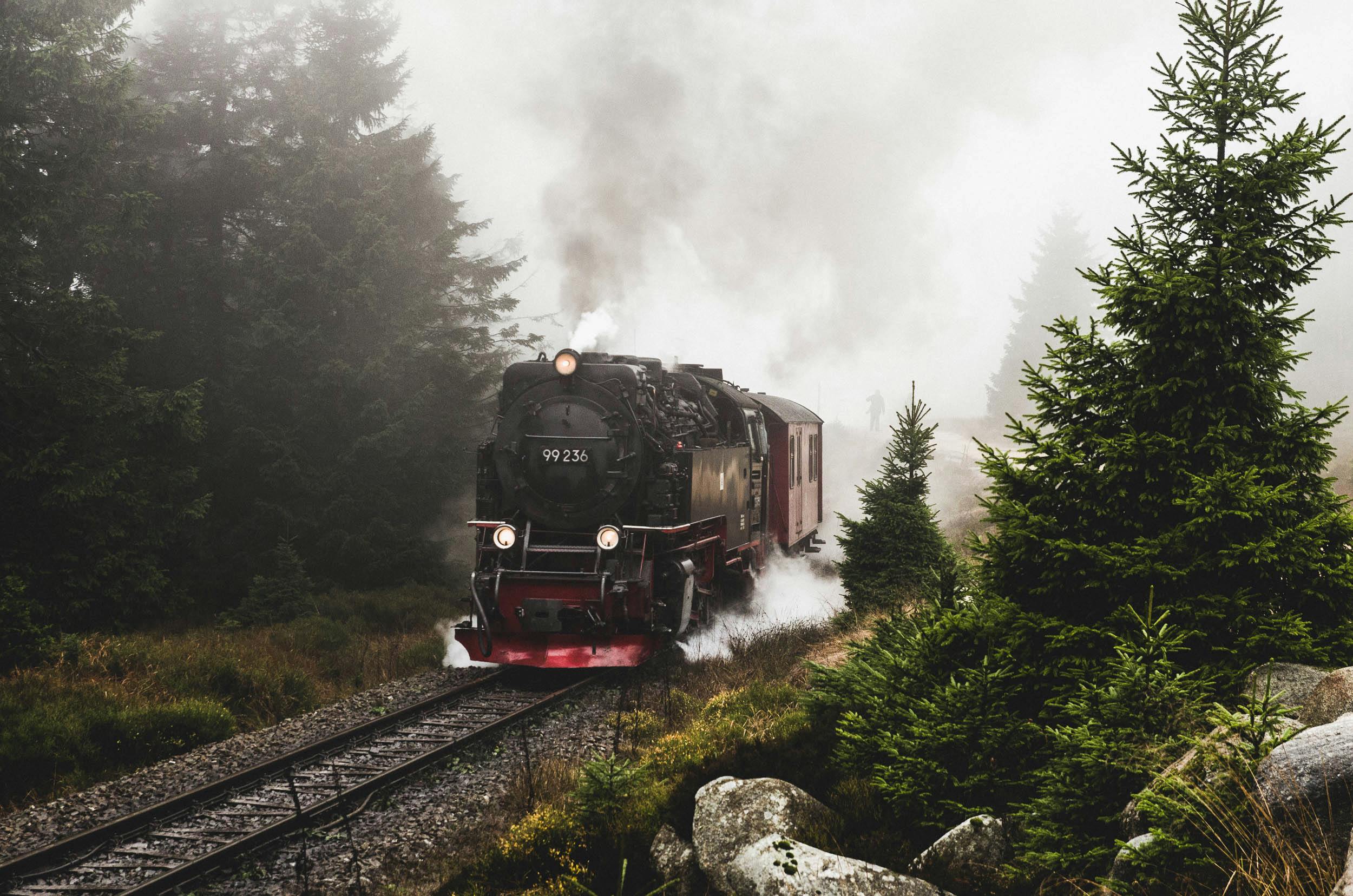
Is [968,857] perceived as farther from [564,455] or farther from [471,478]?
[471,478]

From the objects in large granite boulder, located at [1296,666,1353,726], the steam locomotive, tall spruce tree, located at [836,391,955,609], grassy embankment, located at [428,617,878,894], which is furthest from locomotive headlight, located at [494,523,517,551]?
large granite boulder, located at [1296,666,1353,726]

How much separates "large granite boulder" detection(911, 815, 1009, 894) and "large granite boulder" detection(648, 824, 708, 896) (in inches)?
44.8

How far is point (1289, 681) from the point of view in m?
3.71

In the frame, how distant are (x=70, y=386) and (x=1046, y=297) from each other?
54.5m

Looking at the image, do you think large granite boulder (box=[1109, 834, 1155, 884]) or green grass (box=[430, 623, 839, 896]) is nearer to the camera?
large granite boulder (box=[1109, 834, 1155, 884])

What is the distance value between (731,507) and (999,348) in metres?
86.9

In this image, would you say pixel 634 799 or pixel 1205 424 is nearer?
pixel 1205 424

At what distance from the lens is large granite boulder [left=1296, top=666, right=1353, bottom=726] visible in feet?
10.6

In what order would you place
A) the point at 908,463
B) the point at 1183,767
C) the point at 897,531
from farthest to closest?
the point at 908,463 → the point at 897,531 → the point at 1183,767

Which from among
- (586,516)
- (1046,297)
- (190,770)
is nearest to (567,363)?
(586,516)

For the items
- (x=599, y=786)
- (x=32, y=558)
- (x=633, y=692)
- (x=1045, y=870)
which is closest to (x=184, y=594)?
(x=32, y=558)

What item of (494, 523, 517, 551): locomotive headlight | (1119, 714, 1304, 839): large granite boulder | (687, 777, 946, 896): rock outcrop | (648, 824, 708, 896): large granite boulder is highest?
(494, 523, 517, 551): locomotive headlight

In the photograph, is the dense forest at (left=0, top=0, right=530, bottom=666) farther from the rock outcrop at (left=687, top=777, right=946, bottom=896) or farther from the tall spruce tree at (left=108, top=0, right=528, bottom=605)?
the rock outcrop at (left=687, top=777, right=946, bottom=896)

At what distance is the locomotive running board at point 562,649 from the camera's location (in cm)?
973
